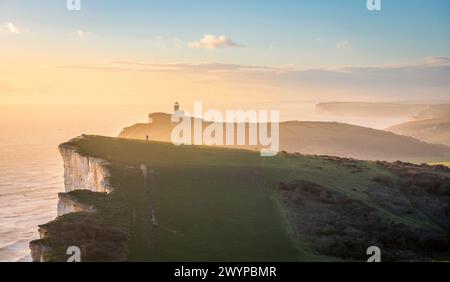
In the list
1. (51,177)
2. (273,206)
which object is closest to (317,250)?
(273,206)

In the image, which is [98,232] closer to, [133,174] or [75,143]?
[133,174]

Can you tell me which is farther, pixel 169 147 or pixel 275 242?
pixel 169 147

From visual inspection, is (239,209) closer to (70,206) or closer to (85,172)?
(70,206)

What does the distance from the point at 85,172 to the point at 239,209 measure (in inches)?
761

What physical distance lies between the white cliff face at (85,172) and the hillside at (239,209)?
18 cm

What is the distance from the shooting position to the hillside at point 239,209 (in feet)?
94.1

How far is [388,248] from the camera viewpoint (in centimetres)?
3434

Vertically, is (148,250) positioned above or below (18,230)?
above

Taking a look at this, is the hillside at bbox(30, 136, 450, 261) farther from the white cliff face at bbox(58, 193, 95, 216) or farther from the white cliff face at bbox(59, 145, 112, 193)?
the white cliff face at bbox(58, 193, 95, 216)

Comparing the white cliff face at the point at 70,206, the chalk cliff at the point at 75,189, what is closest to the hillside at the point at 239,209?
the chalk cliff at the point at 75,189

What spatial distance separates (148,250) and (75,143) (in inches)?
1192

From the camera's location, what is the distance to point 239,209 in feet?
120

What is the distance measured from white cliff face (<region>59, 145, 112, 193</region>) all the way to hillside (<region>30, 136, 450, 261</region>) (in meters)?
0.18

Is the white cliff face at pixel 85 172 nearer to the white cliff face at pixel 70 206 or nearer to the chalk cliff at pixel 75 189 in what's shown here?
the chalk cliff at pixel 75 189
